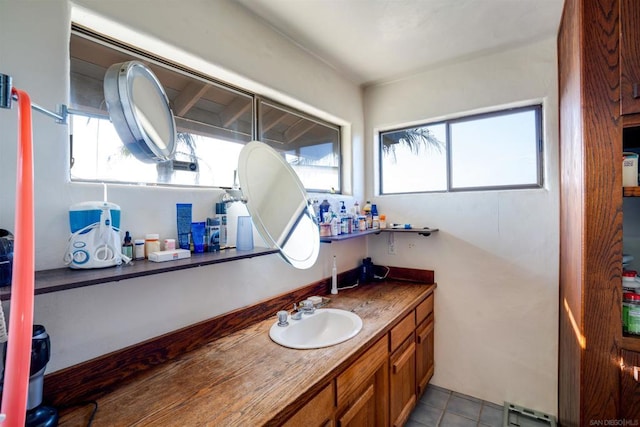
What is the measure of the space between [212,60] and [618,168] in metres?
1.79

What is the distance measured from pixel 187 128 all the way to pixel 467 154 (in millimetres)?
1993

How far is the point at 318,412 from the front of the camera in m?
1.04

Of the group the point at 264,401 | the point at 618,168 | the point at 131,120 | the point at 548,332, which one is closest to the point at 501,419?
the point at 548,332

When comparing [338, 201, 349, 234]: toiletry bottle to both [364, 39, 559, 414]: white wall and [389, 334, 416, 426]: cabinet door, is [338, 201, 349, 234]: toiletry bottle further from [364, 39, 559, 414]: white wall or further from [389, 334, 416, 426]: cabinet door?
[389, 334, 416, 426]: cabinet door

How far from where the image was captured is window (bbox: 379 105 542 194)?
206 centimetres

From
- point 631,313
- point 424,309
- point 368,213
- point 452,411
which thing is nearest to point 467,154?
point 368,213

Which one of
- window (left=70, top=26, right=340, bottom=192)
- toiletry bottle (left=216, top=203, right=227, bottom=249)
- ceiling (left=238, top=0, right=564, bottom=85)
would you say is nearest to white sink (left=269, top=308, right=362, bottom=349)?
toiletry bottle (left=216, top=203, right=227, bottom=249)

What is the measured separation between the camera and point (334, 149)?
2.46 m

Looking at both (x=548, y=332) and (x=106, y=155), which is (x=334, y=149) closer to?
(x=106, y=155)

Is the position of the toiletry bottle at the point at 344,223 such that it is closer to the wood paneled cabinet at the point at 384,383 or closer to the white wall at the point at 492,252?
the white wall at the point at 492,252

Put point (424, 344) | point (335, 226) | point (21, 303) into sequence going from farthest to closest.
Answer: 1. point (424, 344)
2. point (335, 226)
3. point (21, 303)

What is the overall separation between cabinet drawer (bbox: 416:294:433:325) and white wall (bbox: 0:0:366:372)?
0.89 m

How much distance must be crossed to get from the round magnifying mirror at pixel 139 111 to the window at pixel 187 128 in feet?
0.22

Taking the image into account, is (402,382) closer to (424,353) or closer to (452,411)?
(424,353)
